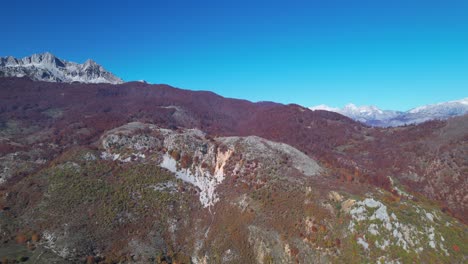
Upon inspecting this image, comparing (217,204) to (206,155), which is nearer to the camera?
(217,204)

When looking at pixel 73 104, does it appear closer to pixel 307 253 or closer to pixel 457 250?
pixel 307 253

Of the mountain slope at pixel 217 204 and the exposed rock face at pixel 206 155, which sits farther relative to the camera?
the exposed rock face at pixel 206 155

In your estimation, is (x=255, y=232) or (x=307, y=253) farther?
(x=255, y=232)

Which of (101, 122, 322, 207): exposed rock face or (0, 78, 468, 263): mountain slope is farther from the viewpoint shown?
(101, 122, 322, 207): exposed rock face

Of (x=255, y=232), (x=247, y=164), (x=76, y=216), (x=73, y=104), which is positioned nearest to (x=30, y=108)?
(x=73, y=104)

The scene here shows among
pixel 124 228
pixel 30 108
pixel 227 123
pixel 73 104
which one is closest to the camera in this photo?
pixel 124 228

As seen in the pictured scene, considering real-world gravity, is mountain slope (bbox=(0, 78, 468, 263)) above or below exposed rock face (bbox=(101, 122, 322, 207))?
below

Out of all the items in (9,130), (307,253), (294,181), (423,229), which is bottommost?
(307,253)

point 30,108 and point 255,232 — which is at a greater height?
point 30,108

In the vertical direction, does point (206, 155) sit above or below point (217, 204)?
above

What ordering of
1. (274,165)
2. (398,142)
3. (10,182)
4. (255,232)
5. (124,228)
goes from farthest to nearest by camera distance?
(398,142)
(10,182)
(274,165)
(124,228)
(255,232)

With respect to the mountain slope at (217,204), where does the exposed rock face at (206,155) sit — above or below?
above
